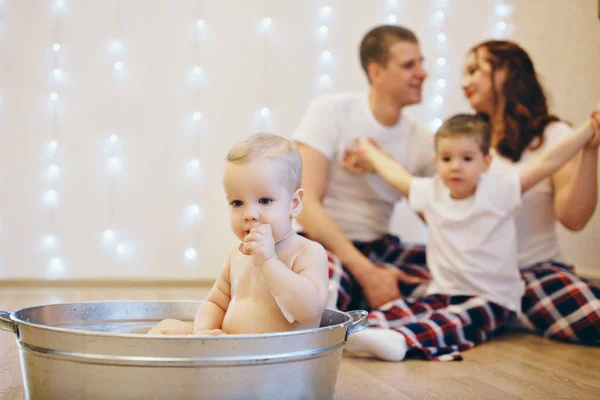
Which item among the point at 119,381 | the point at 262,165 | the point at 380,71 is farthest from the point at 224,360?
the point at 380,71

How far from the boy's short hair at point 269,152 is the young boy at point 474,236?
746 mm

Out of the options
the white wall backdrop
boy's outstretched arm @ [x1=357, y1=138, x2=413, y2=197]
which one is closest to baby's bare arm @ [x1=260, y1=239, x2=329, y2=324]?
boy's outstretched arm @ [x1=357, y1=138, x2=413, y2=197]

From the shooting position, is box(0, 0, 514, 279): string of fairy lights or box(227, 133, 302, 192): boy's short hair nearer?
box(227, 133, 302, 192): boy's short hair

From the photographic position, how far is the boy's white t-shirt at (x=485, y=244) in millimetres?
1684

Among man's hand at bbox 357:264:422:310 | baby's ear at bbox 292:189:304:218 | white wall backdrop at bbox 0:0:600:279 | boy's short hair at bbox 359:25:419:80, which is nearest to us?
baby's ear at bbox 292:189:304:218

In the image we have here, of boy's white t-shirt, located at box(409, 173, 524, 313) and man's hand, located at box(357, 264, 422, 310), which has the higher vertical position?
boy's white t-shirt, located at box(409, 173, 524, 313)

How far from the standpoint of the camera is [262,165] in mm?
924

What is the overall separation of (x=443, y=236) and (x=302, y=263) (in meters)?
0.87

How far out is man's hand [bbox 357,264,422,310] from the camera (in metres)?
1.80

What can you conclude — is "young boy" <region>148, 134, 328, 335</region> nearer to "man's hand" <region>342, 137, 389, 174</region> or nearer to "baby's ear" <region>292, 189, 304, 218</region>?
"baby's ear" <region>292, 189, 304, 218</region>

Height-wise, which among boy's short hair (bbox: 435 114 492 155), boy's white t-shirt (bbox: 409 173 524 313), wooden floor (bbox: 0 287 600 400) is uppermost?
boy's short hair (bbox: 435 114 492 155)

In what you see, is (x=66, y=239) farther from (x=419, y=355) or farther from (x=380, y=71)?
(x=419, y=355)

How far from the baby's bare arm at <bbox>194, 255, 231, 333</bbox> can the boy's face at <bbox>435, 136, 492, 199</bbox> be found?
0.80m

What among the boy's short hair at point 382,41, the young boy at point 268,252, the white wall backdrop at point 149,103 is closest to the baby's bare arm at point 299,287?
the young boy at point 268,252
